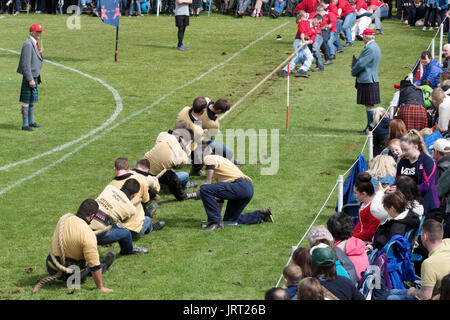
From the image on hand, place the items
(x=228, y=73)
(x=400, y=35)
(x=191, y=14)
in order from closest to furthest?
(x=228, y=73), (x=400, y=35), (x=191, y=14)

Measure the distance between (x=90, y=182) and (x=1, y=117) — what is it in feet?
16.5

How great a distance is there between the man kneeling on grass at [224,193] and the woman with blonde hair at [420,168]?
2.35 meters

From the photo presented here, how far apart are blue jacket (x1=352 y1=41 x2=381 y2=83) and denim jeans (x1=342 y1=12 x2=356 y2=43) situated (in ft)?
29.3

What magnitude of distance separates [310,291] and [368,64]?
401 inches

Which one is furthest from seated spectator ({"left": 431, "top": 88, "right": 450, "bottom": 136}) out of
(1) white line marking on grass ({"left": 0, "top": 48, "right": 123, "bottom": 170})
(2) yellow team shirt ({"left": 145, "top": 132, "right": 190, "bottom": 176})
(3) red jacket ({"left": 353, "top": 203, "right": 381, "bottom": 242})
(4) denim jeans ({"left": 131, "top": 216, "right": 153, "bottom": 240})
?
(1) white line marking on grass ({"left": 0, "top": 48, "right": 123, "bottom": 170})

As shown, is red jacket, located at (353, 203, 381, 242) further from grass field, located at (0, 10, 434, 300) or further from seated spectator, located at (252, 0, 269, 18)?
seated spectator, located at (252, 0, 269, 18)

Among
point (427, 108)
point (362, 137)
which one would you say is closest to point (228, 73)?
point (362, 137)

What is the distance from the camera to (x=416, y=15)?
1107 inches

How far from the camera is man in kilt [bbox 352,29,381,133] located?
15922 mm

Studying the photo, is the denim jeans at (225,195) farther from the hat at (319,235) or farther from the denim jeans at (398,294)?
the denim jeans at (398,294)

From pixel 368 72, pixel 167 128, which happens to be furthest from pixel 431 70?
pixel 167 128

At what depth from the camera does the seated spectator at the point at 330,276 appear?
730 centimetres
